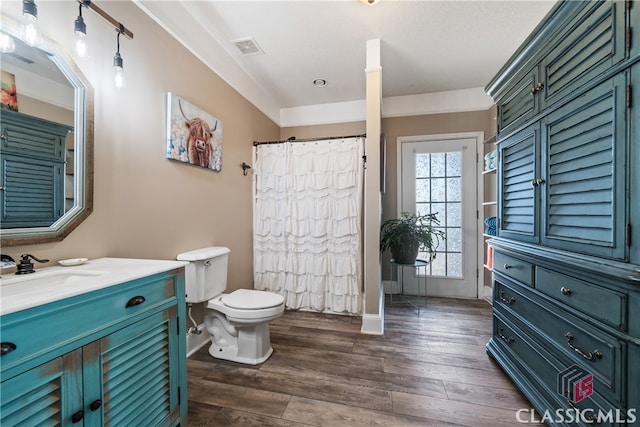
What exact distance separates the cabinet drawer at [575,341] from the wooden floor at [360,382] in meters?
0.47

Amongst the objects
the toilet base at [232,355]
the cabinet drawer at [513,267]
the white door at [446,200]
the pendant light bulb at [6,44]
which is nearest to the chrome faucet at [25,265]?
the pendant light bulb at [6,44]

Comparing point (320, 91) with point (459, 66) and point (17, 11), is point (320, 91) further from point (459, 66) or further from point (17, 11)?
point (17, 11)

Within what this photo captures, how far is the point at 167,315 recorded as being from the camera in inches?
47.4

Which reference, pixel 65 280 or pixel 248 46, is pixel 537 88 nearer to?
pixel 248 46

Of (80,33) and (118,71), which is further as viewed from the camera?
(118,71)

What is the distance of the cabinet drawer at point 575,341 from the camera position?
97 cm

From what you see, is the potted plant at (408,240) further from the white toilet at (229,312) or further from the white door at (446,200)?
the white toilet at (229,312)

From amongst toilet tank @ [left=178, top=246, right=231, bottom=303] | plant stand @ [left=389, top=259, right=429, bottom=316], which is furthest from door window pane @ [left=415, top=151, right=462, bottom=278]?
toilet tank @ [left=178, top=246, right=231, bottom=303]

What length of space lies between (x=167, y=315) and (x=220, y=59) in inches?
85.0

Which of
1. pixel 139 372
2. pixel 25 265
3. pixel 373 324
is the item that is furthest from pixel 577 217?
pixel 25 265

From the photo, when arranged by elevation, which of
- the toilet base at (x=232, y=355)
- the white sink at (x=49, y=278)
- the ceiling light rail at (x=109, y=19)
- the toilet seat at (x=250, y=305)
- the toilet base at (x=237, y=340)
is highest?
the ceiling light rail at (x=109, y=19)

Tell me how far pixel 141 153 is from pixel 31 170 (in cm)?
55

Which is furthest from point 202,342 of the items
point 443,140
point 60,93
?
point 443,140

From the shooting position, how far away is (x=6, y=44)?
102 centimetres
